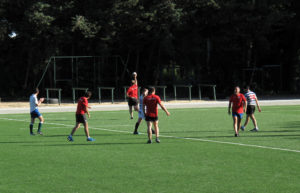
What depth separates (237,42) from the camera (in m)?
44.8

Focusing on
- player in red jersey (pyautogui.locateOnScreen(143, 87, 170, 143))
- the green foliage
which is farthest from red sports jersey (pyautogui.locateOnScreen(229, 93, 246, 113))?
the green foliage

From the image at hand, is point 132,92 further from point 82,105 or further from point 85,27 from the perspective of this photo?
point 85,27

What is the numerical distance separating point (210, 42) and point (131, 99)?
22326 mm

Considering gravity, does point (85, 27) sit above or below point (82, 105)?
above

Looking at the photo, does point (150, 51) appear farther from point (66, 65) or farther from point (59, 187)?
point (59, 187)

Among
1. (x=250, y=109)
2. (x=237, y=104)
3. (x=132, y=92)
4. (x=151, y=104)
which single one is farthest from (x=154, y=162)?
(x=132, y=92)

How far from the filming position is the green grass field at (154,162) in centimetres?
898

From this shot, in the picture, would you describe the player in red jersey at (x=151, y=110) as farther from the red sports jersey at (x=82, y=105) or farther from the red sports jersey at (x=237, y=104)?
the red sports jersey at (x=237, y=104)

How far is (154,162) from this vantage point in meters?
11.5

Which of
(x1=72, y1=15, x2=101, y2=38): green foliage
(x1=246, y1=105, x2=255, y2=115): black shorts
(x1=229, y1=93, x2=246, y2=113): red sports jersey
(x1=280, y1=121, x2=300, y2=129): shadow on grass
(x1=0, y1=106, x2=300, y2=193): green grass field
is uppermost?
(x1=72, y1=15, x2=101, y2=38): green foliage

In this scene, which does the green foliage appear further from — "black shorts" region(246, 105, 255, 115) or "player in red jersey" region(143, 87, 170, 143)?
"player in red jersey" region(143, 87, 170, 143)

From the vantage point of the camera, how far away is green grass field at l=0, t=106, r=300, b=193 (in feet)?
29.5

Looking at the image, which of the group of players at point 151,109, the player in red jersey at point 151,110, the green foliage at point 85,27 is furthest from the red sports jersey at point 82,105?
the green foliage at point 85,27

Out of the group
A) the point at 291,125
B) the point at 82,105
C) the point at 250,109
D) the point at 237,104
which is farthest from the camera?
the point at 291,125
